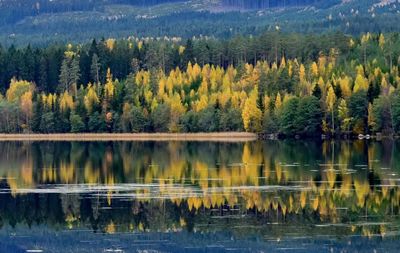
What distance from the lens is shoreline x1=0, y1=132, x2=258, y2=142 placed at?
472ft

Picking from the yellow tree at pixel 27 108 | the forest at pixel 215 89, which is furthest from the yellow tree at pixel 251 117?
the yellow tree at pixel 27 108

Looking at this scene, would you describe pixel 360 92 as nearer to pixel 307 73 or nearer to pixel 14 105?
pixel 307 73

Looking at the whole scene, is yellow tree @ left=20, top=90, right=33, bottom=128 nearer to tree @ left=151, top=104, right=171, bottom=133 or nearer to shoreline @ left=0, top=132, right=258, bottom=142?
shoreline @ left=0, top=132, right=258, bottom=142

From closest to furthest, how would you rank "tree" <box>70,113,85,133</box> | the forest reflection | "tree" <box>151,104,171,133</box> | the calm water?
the calm water < the forest reflection < "tree" <box>151,104,171,133</box> < "tree" <box>70,113,85,133</box>

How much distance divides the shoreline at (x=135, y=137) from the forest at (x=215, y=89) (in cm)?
120

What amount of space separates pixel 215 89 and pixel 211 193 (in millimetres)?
112664

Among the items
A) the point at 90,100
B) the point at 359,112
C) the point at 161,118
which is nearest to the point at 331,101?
the point at 359,112

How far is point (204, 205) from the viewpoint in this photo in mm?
53062

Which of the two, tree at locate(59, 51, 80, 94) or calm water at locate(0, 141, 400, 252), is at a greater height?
tree at locate(59, 51, 80, 94)

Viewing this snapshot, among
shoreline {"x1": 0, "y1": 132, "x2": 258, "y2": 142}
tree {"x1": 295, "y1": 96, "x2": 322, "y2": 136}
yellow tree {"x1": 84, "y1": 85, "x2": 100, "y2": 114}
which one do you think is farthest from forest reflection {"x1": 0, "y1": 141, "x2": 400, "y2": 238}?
yellow tree {"x1": 84, "y1": 85, "x2": 100, "y2": 114}

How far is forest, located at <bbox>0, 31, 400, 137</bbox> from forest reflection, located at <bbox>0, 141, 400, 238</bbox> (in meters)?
44.3

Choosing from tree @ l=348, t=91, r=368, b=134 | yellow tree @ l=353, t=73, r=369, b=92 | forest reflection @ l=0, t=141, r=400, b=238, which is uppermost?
yellow tree @ l=353, t=73, r=369, b=92

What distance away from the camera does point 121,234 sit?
147 feet

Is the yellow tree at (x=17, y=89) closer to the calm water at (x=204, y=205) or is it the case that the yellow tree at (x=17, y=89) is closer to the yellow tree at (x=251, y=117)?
the yellow tree at (x=251, y=117)
